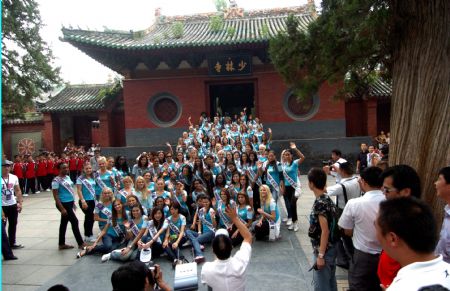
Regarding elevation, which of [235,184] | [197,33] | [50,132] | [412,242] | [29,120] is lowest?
[235,184]

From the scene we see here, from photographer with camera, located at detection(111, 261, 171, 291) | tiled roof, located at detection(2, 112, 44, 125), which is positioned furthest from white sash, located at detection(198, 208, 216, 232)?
tiled roof, located at detection(2, 112, 44, 125)

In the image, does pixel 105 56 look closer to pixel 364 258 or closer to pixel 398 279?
pixel 364 258

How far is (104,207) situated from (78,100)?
14.0 meters

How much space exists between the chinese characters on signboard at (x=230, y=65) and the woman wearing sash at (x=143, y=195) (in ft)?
31.2

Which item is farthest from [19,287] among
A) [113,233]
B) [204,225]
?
[204,225]

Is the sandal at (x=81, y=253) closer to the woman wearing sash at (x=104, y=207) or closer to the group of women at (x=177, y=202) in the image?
the group of women at (x=177, y=202)

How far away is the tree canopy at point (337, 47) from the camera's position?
12.9 ft

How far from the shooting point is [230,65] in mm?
15125

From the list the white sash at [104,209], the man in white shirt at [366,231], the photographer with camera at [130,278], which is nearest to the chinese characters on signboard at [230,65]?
the white sash at [104,209]

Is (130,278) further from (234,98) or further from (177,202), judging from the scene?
(234,98)

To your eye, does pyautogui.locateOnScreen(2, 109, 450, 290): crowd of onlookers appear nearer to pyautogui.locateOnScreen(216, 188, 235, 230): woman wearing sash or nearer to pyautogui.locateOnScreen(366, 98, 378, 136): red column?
pyautogui.locateOnScreen(216, 188, 235, 230): woman wearing sash

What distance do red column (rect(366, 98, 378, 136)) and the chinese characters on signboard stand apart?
6129 mm

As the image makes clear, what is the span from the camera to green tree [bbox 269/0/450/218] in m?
3.57

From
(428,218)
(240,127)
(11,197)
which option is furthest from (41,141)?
(428,218)
